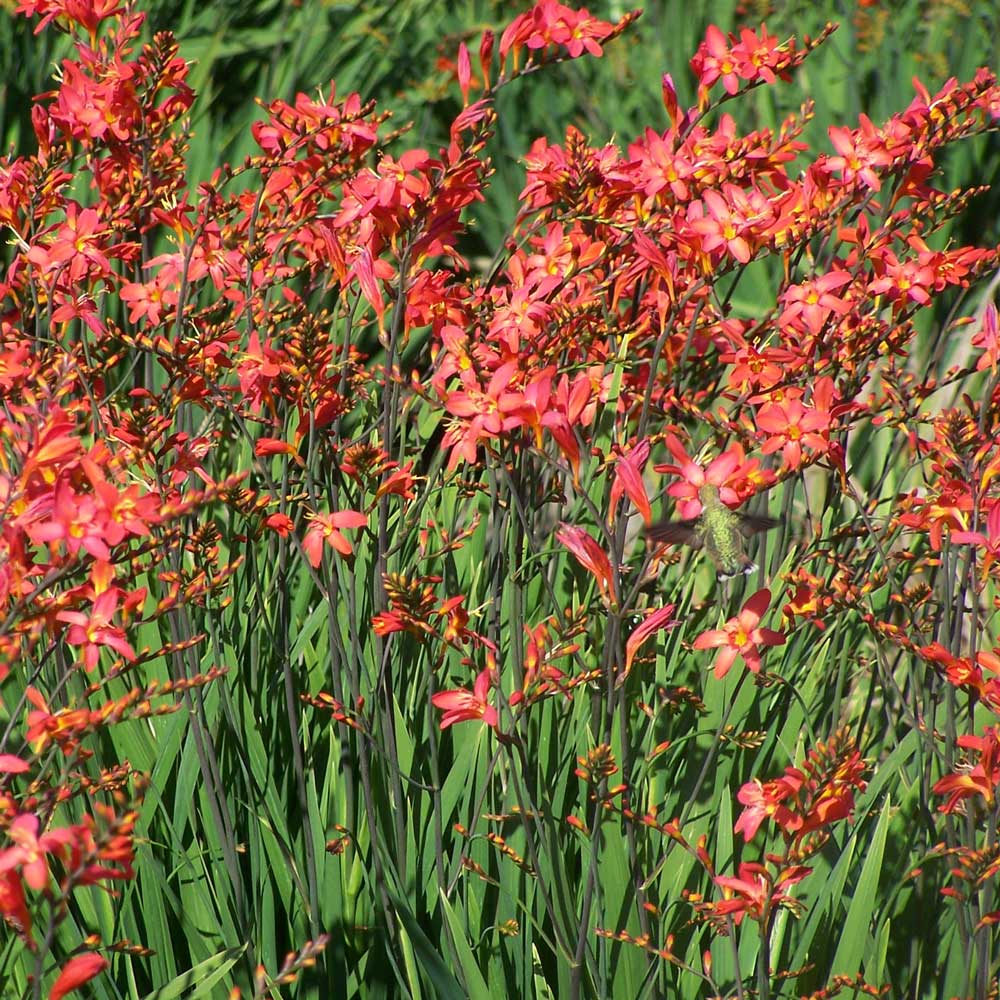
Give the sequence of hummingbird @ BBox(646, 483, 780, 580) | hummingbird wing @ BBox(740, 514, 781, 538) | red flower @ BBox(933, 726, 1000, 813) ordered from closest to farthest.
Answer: red flower @ BBox(933, 726, 1000, 813), hummingbird @ BBox(646, 483, 780, 580), hummingbird wing @ BBox(740, 514, 781, 538)

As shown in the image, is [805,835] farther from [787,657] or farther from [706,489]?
[787,657]

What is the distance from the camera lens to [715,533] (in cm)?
198

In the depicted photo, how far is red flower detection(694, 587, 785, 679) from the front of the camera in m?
1.78

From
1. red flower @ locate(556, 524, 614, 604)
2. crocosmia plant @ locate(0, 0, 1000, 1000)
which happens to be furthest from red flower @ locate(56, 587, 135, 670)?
red flower @ locate(556, 524, 614, 604)

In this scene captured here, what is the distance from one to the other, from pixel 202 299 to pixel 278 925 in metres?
2.70

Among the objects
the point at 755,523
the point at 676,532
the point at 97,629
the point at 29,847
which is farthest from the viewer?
the point at 755,523

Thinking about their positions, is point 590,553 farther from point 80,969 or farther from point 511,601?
point 80,969

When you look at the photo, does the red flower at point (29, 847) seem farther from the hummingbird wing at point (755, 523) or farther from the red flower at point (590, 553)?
the hummingbird wing at point (755, 523)

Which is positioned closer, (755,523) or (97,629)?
(97,629)

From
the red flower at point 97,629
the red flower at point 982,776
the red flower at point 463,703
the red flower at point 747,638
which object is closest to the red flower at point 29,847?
the red flower at point 97,629

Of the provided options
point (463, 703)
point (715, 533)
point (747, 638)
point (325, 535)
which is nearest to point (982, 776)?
point (747, 638)

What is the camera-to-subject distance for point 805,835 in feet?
5.28

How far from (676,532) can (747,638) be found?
23 centimetres

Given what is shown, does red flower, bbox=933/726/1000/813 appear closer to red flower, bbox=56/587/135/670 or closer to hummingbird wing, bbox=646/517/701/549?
hummingbird wing, bbox=646/517/701/549
